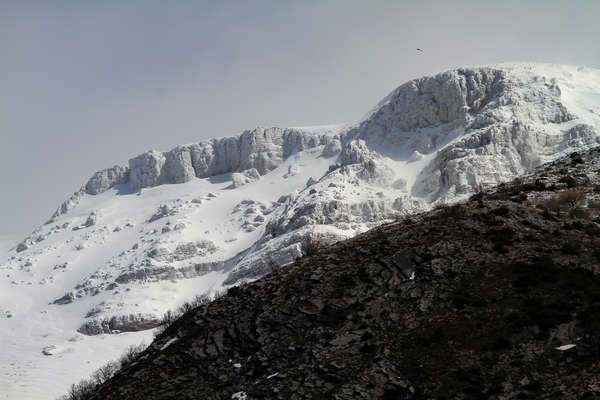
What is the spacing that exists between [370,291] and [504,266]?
593 cm

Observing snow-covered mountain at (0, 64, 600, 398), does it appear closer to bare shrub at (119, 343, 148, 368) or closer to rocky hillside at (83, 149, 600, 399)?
bare shrub at (119, 343, 148, 368)

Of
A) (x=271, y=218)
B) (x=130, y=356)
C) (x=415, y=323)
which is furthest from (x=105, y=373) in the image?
(x=271, y=218)

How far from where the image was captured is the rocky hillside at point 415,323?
53.8 ft

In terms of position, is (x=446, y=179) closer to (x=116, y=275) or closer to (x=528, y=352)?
(x=116, y=275)

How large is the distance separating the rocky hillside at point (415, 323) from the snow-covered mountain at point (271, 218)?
266 feet

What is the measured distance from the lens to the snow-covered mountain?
403 feet

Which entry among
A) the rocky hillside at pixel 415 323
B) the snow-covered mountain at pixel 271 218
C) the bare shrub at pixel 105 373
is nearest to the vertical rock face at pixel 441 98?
the snow-covered mountain at pixel 271 218

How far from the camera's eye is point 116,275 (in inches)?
5910

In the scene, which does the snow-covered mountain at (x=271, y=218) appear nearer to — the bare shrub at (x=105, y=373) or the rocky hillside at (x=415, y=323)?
the bare shrub at (x=105, y=373)

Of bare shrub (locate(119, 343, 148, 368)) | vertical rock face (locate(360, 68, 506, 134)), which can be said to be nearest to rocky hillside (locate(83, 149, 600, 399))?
bare shrub (locate(119, 343, 148, 368))

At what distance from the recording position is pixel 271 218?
156500 mm

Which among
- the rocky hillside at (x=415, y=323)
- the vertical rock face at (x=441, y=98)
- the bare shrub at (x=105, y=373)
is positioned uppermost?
the vertical rock face at (x=441, y=98)

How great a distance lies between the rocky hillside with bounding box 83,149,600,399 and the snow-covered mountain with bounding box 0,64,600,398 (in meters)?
81.0

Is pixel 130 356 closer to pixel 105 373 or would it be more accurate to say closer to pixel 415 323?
pixel 105 373
